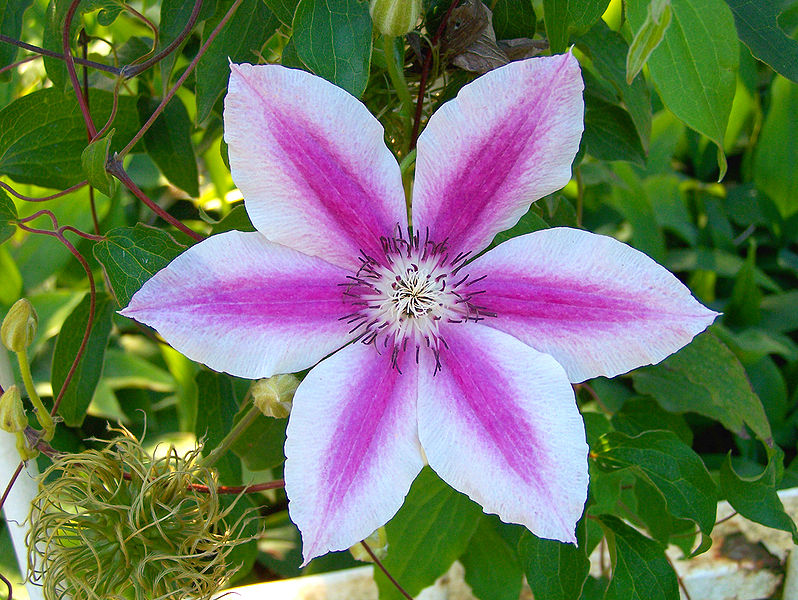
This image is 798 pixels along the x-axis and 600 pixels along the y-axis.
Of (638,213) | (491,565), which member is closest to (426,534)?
(491,565)

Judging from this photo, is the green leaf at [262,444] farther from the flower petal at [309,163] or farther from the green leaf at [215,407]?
the flower petal at [309,163]

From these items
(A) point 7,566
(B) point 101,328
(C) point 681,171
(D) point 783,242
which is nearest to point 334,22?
(B) point 101,328

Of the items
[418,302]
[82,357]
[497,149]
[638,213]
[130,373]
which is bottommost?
[130,373]

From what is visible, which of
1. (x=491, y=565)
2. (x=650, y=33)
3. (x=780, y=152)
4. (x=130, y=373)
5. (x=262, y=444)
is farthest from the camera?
(x=780, y=152)

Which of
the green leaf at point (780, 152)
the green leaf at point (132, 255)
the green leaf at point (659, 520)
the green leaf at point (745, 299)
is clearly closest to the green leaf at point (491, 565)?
the green leaf at point (659, 520)

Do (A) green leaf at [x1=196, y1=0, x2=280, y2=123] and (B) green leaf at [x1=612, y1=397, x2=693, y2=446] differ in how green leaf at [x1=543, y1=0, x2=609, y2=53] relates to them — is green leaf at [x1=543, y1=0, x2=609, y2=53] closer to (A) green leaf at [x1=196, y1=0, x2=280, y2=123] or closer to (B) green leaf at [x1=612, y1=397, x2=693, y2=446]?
(A) green leaf at [x1=196, y1=0, x2=280, y2=123]

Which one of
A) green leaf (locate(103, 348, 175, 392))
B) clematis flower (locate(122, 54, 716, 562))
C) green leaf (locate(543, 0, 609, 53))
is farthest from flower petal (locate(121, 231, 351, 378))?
green leaf (locate(103, 348, 175, 392))

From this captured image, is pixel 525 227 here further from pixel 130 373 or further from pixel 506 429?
pixel 130 373
